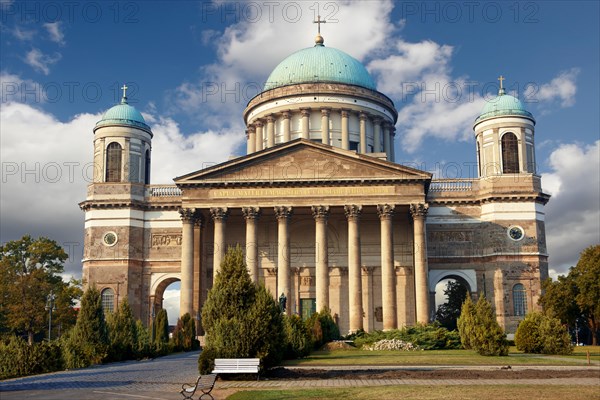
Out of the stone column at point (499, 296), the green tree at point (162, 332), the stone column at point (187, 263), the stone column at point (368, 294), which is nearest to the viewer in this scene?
the green tree at point (162, 332)

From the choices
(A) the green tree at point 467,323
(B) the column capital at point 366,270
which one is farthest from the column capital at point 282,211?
(A) the green tree at point 467,323

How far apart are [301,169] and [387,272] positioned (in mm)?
9955

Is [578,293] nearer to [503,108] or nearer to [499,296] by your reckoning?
[499,296]

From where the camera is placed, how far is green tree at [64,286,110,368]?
3195 cm

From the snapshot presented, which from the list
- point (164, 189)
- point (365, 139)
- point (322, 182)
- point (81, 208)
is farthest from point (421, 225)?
point (81, 208)

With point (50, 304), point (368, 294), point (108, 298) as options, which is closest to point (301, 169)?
point (368, 294)

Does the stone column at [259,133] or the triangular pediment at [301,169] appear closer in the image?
the triangular pediment at [301,169]

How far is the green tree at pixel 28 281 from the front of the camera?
5738cm

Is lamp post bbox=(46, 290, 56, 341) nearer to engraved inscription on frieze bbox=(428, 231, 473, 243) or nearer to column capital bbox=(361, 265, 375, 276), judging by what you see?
column capital bbox=(361, 265, 375, 276)

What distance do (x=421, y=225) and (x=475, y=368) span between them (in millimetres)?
26258

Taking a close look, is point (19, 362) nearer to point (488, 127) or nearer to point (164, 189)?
point (164, 189)

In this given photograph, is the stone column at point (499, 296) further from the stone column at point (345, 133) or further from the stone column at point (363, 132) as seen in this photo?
the stone column at point (345, 133)

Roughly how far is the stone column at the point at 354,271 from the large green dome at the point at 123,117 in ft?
70.8

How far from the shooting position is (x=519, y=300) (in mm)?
56531
